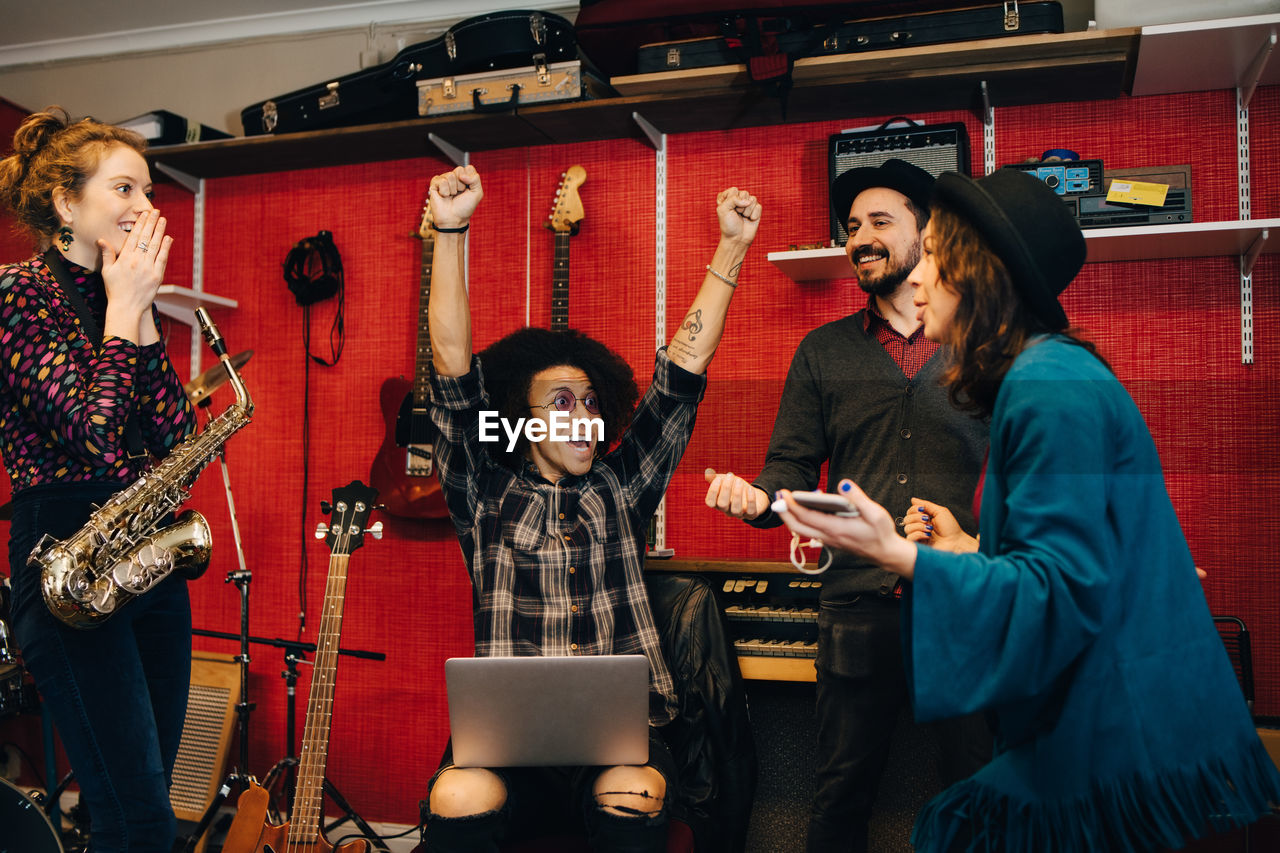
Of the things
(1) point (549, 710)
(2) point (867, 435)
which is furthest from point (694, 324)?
(1) point (549, 710)

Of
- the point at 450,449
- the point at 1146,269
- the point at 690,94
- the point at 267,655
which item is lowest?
the point at 267,655

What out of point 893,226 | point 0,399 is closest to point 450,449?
point 0,399

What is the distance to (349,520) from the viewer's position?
103 inches

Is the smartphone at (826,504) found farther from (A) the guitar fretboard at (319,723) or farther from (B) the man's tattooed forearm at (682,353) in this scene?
(A) the guitar fretboard at (319,723)

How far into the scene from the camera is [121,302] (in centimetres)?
182

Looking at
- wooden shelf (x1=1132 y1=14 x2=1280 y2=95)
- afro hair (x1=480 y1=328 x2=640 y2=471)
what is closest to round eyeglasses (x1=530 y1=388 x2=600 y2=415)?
afro hair (x1=480 y1=328 x2=640 y2=471)

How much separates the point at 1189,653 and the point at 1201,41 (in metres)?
1.94

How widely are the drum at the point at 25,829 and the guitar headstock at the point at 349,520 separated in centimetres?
85

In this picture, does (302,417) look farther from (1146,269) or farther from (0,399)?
(1146,269)

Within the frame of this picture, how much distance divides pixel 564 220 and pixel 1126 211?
61.8 inches

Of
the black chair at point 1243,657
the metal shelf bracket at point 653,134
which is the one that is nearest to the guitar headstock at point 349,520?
the metal shelf bracket at point 653,134

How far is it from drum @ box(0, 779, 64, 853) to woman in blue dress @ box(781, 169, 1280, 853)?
1.98m

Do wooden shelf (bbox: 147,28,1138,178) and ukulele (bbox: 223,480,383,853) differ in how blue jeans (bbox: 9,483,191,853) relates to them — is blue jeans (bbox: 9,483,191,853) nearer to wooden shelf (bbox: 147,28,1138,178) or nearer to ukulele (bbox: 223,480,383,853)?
ukulele (bbox: 223,480,383,853)

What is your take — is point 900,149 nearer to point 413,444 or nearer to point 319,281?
point 413,444
